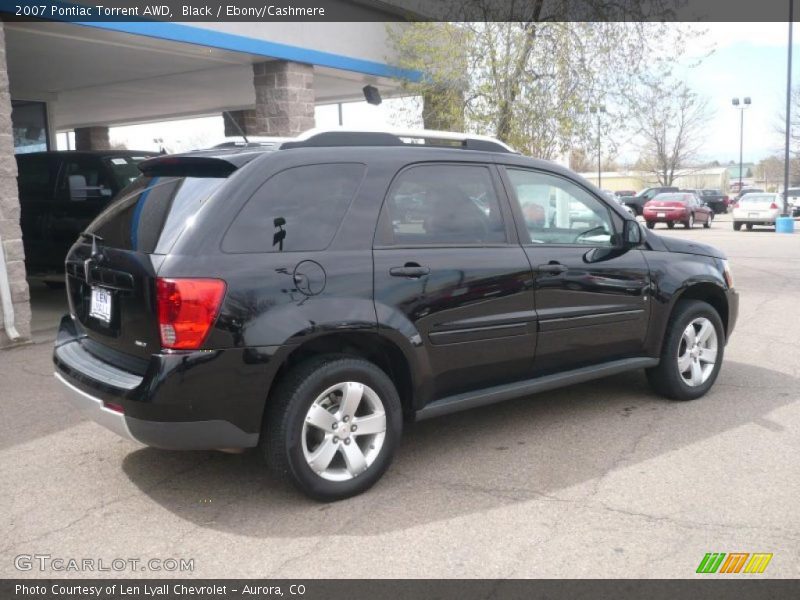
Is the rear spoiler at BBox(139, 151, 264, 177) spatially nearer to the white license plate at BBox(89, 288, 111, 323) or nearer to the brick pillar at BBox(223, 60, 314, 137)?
the white license plate at BBox(89, 288, 111, 323)

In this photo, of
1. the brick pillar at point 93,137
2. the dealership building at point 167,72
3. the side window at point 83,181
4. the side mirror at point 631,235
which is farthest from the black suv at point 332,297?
the brick pillar at point 93,137

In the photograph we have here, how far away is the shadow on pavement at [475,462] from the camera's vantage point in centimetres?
384

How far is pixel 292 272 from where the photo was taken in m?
3.78

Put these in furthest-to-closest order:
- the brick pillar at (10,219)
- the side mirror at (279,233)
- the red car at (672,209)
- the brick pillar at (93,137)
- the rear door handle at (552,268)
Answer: the red car at (672,209) → the brick pillar at (93,137) → the brick pillar at (10,219) → the rear door handle at (552,268) → the side mirror at (279,233)

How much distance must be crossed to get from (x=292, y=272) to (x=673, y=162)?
203 feet

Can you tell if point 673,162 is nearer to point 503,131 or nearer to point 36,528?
point 503,131

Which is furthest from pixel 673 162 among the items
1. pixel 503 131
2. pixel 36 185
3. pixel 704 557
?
pixel 704 557

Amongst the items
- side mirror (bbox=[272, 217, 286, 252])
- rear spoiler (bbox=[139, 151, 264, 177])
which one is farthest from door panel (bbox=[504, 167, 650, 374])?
rear spoiler (bbox=[139, 151, 264, 177])

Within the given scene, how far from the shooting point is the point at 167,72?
44.8 feet

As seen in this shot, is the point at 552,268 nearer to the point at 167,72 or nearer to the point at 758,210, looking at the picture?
the point at 167,72

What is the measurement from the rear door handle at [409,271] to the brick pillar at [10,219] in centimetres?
497

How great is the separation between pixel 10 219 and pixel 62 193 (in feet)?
6.71

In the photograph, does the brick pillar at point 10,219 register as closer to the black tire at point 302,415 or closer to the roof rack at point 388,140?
the roof rack at point 388,140

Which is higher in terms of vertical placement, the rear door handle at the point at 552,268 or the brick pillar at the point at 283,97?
the brick pillar at the point at 283,97
